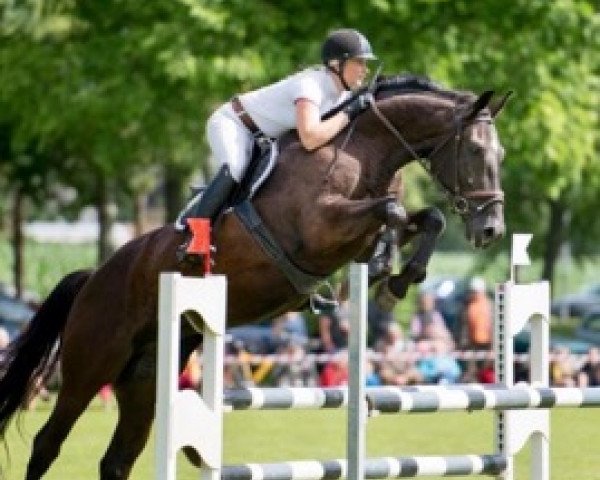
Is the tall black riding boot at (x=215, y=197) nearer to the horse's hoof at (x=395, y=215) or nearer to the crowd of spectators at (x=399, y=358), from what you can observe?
the horse's hoof at (x=395, y=215)

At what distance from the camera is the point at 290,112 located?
827 centimetres

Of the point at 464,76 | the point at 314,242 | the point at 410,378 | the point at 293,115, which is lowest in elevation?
the point at 410,378

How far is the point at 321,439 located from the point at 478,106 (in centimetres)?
586

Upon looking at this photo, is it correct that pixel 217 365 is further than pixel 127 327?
No

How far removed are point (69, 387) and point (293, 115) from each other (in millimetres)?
1734

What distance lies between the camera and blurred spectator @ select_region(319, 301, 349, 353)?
65.5 feet

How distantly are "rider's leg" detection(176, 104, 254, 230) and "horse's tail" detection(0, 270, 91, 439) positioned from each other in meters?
0.95

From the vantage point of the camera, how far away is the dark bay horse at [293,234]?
7930 mm

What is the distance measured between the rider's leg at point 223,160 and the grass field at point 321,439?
2.60 meters

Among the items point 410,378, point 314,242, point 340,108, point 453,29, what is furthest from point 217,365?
point 453,29

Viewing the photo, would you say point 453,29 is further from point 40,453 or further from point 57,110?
point 40,453

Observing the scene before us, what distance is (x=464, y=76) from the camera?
20812 millimetres

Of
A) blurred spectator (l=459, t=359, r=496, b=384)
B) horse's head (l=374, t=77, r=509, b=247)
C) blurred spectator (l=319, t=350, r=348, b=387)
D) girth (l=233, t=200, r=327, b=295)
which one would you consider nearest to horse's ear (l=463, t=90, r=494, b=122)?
horse's head (l=374, t=77, r=509, b=247)

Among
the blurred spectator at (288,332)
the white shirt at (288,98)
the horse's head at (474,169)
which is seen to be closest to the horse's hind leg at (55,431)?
the white shirt at (288,98)
